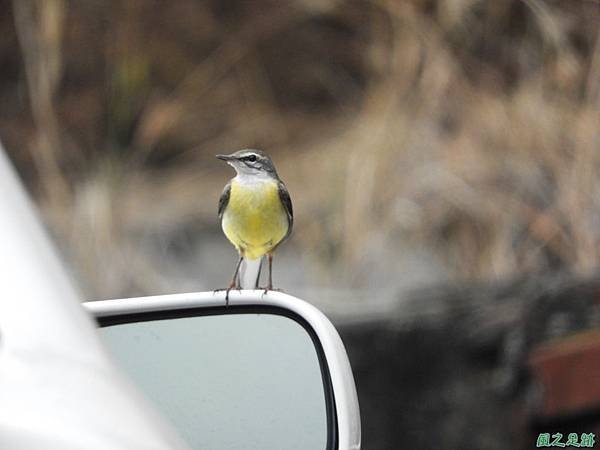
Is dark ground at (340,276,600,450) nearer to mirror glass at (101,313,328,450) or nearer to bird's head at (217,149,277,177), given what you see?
bird's head at (217,149,277,177)

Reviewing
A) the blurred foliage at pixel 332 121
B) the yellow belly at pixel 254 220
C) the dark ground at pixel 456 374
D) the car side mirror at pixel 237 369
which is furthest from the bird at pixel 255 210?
the blurred foliage at pixel 332 121

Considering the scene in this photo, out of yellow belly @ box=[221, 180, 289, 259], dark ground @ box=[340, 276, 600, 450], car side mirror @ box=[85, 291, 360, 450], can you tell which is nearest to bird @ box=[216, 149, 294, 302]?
yellow belly @ box=[221, 180, 289, 259]

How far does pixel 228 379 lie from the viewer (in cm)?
162

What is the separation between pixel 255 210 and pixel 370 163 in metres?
2.60

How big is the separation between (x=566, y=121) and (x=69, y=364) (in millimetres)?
4371

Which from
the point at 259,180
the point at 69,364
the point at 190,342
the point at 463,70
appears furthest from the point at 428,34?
the point at 69,364

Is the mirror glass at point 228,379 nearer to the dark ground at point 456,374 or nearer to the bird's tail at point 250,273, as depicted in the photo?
the bird's tail at point 250,273

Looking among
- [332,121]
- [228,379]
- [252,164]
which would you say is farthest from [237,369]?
[332,121]

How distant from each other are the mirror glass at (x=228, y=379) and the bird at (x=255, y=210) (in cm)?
65

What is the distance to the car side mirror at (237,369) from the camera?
152cm

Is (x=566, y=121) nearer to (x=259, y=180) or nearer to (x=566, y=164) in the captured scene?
(x=566, y=164)

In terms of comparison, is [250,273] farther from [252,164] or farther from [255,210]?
[252,164]

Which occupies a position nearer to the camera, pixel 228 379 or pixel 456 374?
pixel 228 379

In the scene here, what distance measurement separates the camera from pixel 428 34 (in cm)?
520
